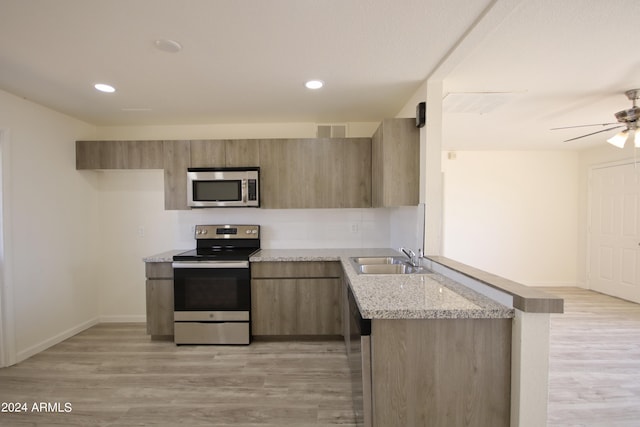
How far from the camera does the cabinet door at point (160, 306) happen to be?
2.74 meters

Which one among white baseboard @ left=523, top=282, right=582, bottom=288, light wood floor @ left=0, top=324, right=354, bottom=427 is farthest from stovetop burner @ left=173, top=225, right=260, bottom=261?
white baseboard @ left=523, top=282, right=582, bottom=288

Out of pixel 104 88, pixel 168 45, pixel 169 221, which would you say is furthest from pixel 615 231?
pixel 104 88

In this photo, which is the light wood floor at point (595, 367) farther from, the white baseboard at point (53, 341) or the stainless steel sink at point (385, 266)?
the white baseboard at point (53, 341)

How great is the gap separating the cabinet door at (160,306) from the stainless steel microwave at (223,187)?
2.86 feet

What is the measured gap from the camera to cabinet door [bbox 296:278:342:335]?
270 cm

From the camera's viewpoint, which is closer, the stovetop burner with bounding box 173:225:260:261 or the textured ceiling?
the textured ceiling

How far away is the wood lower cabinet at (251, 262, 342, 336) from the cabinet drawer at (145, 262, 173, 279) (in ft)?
2.82

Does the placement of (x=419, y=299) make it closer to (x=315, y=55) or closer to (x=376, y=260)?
(x=376, y=260)

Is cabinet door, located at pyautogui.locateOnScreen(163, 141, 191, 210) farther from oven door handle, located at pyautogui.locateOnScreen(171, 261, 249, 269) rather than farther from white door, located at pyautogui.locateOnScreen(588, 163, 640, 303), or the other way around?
white door, located at pyautogui.locateOnScreen(588, 163, 640, 303)

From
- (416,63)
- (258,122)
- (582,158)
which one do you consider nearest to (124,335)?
(258,122)

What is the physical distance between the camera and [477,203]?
180 inches

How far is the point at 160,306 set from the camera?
2742mm

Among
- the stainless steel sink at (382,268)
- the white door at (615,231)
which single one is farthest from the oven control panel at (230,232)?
the white door at (615,231)

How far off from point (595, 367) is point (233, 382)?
3.03 m
